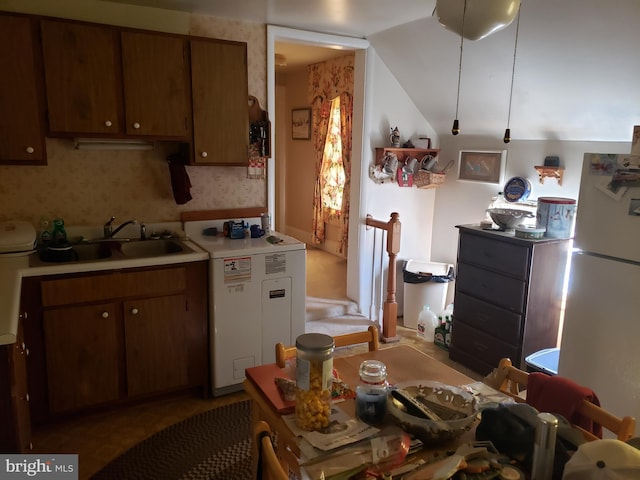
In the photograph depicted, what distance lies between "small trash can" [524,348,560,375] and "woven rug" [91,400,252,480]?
1.71 meters

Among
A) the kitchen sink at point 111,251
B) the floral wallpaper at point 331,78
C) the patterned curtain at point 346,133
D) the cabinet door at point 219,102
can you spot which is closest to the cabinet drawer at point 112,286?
the kitchen sink at point 111,251

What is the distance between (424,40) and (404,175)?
1076mm

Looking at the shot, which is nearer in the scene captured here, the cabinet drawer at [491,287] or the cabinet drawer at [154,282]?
the cabinet drawer at [154,282]

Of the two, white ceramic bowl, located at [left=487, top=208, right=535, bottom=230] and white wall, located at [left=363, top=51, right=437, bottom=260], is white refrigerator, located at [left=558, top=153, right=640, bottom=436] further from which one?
white wall, located at [left=363, top=51, right=437, bottom=260]

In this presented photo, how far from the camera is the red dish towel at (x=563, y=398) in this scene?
1.36 meters

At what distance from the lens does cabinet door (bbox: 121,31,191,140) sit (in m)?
2.71

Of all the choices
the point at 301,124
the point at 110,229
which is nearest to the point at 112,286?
→ the point at 110,229

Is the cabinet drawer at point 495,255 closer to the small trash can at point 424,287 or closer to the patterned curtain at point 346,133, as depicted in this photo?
the small trash can at point 424,287

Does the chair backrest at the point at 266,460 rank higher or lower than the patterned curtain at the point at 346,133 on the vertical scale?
→ lower

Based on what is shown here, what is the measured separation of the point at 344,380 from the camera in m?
1.55

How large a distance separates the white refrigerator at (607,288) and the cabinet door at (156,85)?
2221 mm

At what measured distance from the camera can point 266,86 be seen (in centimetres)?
336

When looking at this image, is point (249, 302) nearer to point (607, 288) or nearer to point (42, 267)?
point (42, 267)

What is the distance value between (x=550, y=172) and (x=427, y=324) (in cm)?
145
